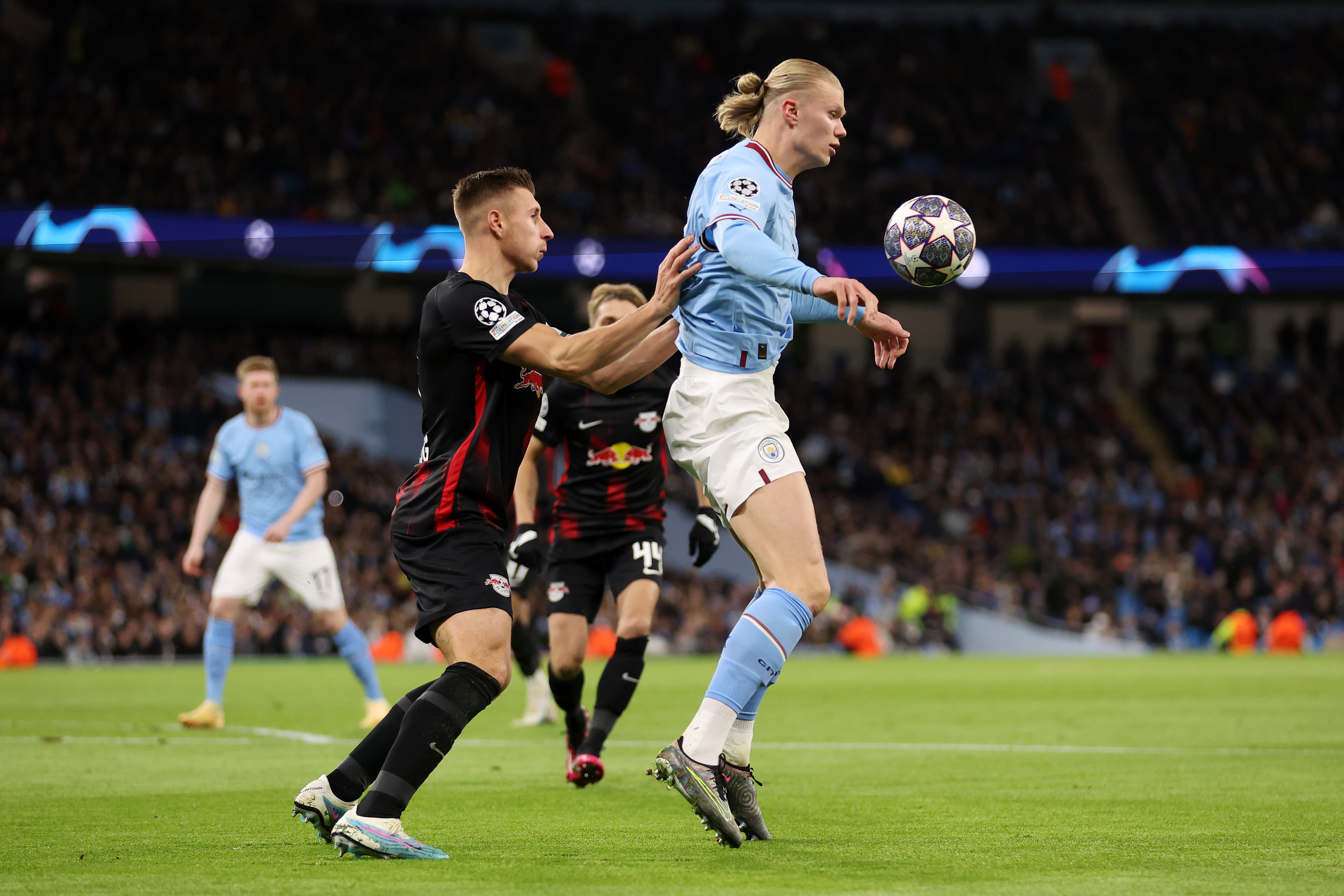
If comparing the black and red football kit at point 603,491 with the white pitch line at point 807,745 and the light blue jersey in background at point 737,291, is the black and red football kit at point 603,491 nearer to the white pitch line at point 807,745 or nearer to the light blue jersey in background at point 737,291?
the white pitch line at point 807,745

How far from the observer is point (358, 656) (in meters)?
10.4

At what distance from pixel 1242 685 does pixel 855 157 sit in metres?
21.8

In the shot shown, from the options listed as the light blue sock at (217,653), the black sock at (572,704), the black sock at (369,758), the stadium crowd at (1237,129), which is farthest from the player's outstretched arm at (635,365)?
the stadium crowd at (1237,129)

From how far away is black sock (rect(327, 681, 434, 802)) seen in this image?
4859 mm

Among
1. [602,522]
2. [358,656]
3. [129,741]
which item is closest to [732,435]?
[602,522]

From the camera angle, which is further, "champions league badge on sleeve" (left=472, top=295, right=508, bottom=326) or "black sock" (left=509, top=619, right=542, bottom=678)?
"black sock" (left=509, top=619, right=542, bottom=678)

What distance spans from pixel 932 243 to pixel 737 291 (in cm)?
77

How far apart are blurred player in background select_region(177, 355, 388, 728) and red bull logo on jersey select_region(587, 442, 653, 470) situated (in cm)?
319

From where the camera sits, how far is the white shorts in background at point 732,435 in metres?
5.05

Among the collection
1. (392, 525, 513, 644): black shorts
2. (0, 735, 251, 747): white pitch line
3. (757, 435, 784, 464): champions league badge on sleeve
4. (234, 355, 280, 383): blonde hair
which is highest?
(234, 355, 280, 383): blonde hair

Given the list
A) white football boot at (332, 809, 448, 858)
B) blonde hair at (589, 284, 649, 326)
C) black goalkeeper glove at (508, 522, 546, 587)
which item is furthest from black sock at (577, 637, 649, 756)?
white football boot at (332, 809, 448, 858)

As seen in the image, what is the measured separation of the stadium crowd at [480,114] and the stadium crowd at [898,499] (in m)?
3.77

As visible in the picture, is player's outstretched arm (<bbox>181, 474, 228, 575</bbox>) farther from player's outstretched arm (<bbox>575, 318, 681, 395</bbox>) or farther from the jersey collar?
the jersey collar

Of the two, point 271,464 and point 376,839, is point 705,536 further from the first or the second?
point 271,464
